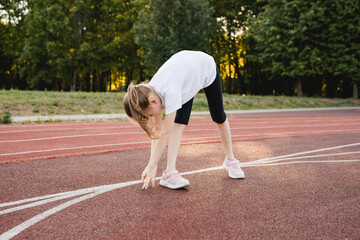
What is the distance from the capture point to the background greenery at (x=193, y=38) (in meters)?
23.7

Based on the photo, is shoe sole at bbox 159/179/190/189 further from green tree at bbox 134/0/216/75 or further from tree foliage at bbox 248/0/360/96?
green tree at bbox 134/0/216/75

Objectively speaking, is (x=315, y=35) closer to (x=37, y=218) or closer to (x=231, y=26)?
(x=231, y=26)

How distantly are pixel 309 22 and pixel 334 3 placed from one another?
282cm

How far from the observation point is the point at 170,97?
2.69 m

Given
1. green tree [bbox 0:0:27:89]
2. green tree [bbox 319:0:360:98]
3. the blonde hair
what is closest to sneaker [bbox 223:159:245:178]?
the blonde hair

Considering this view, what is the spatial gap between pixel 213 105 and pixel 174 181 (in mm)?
937

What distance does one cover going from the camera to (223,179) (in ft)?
12.5

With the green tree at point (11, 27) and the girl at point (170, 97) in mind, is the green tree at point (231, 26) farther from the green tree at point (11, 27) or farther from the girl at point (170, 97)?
the girl at point (170, 97)

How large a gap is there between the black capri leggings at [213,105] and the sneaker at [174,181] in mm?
577

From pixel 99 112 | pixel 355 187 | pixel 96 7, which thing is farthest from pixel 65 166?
pixel 96 7

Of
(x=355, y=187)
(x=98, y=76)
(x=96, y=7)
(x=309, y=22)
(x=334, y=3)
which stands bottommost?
(x=355, y=187)

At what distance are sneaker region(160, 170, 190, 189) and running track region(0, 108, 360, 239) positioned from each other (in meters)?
0.08

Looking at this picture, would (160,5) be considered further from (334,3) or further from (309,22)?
(334,3)

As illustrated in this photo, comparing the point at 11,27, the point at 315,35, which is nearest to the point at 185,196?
the point at 315,35
